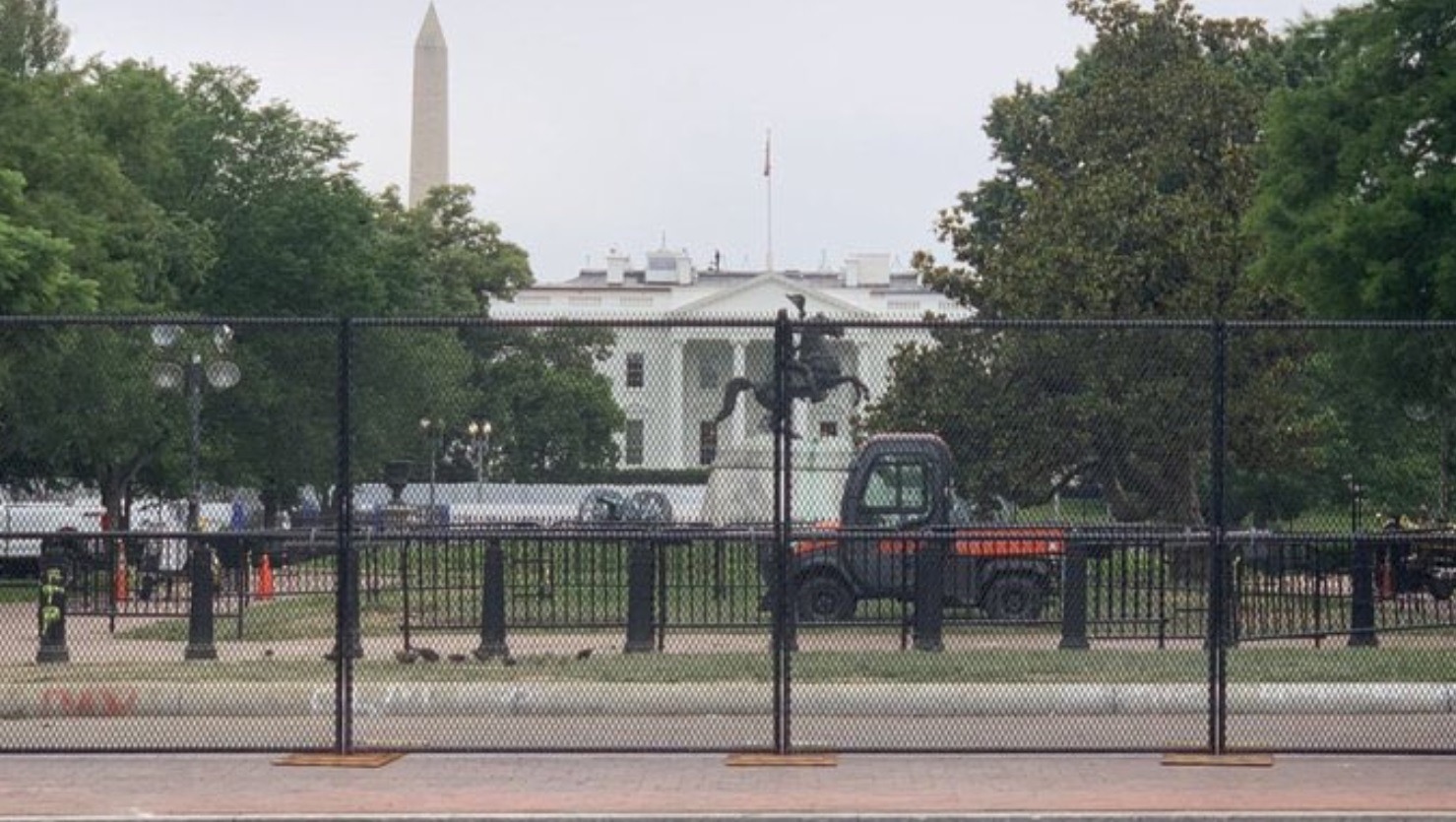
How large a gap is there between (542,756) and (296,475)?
3805 mm

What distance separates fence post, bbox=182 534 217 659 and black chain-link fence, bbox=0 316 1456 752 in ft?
0.17

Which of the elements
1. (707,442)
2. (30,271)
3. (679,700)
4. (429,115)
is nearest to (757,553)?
(679,700)

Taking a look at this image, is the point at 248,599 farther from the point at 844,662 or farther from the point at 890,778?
the point at 890,778

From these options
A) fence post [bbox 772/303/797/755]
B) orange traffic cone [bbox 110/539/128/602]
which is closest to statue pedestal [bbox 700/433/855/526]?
fence post [bbox 772/303/797/755]

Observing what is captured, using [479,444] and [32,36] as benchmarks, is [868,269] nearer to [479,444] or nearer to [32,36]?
[32,36]

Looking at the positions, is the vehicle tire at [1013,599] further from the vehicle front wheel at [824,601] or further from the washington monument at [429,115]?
the washington monument at [429,115]

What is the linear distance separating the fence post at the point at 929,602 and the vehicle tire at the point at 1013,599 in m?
0.32

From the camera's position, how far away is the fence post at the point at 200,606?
19.4 metres

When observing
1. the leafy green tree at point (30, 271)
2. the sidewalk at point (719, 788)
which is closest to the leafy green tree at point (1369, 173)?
the sidewalk at point (719, 788)

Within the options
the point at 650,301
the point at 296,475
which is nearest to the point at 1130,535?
the point at 296,475

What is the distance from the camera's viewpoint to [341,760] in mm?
16203

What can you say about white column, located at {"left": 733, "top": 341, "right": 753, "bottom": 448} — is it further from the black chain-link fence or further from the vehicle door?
the vehicle door

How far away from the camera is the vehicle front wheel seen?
19047mm

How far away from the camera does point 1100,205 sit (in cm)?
4072
